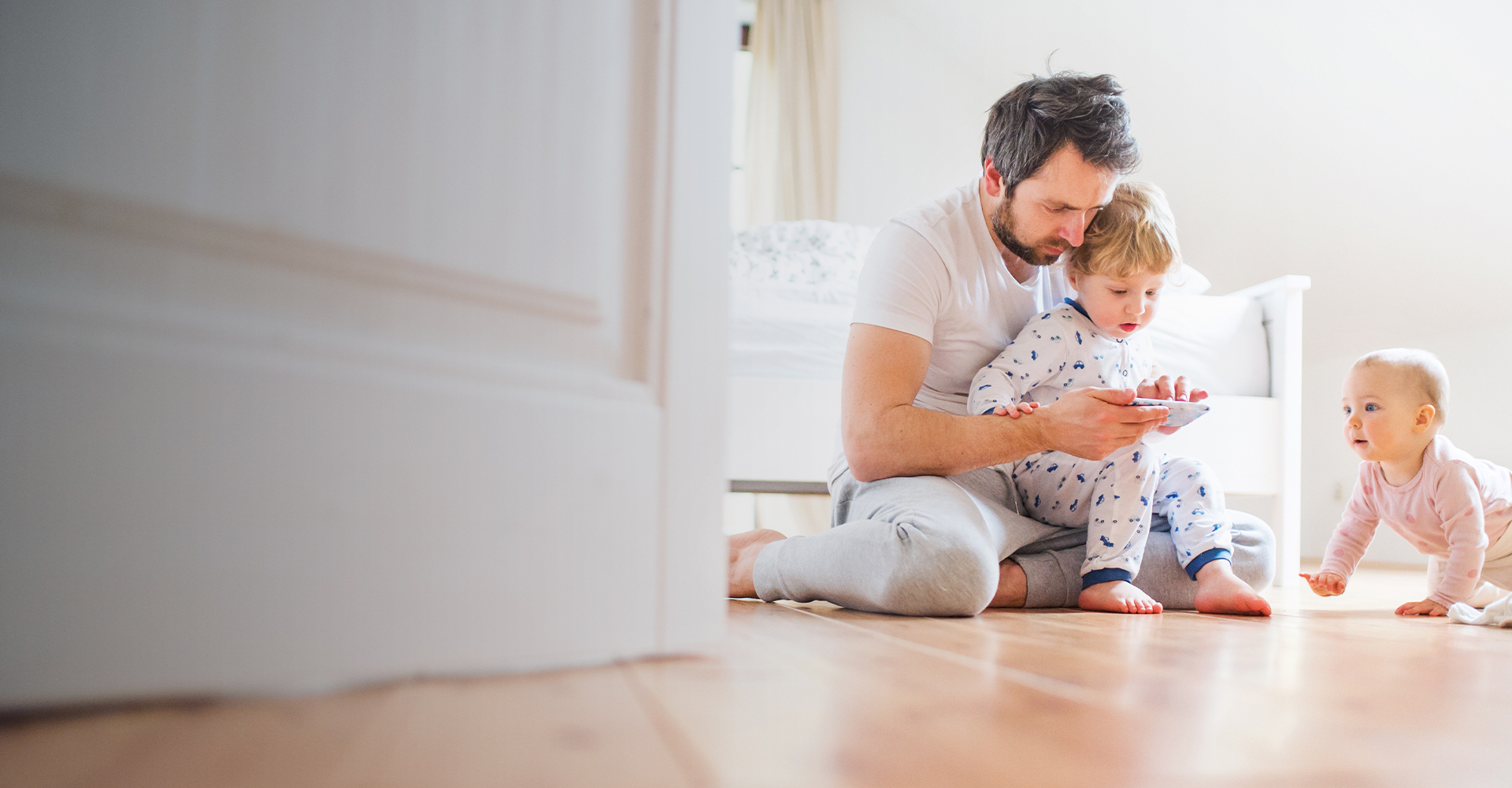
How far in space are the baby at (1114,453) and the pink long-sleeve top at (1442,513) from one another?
350 mm

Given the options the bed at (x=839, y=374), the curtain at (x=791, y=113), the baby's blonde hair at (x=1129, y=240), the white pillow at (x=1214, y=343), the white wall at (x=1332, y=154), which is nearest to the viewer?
the baby's blonde hair at (x=1129, y=240)

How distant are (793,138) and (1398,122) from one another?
7.72 ft

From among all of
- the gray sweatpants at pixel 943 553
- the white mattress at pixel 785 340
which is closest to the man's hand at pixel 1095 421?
the gray sweatpants at pixel 943 553

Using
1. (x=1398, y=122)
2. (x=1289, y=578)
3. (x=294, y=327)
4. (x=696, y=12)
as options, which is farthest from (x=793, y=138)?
(x=294, y=327)

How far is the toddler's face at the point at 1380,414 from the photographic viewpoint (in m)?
1.45

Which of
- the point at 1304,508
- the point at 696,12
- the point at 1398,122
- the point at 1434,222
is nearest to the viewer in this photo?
the point at 696,12

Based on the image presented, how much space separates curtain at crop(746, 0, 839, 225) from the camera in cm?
429

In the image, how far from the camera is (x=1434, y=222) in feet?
9.53

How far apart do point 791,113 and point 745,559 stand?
131 inches

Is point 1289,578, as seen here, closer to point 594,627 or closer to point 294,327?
point 594,627

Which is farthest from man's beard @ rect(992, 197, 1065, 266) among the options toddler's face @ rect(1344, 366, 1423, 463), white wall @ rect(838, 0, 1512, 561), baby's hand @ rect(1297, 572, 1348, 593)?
white wall @ rect(838, 0, 1512, 561)

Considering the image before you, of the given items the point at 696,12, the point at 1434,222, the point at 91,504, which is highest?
the point at 1434,222

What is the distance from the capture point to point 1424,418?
4.73 feet

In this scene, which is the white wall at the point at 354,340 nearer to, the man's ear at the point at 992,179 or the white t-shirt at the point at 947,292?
the white t-shirt at the point at 947,292
